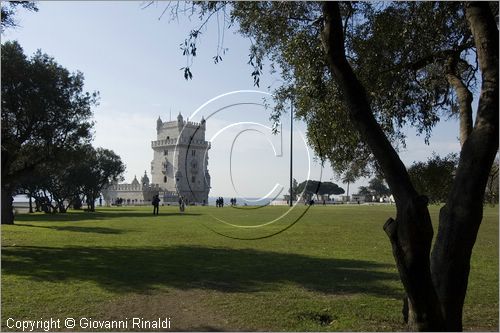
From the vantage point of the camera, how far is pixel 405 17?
35.0 ft

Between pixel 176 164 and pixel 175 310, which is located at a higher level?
pixel 176 164

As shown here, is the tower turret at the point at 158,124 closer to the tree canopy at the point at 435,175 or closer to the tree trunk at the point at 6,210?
the tree trunk at the point at 6,210

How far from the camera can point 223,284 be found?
12039 millimetres

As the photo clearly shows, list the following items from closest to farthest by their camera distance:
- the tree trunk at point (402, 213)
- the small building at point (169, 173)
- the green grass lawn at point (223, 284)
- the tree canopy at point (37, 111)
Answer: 1. the tree trunk at point (402, 213)
2. the green grass lawn at point (223, 284)
3. the tree canopy at point (37, 111)
4. the small building at point (169, 173)

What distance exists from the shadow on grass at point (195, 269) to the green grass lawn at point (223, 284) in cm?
3

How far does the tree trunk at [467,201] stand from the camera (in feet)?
22.1

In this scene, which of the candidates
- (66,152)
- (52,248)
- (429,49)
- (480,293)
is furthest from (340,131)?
(66,152)

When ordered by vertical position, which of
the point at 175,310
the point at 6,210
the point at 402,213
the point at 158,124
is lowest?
the point at 175,310

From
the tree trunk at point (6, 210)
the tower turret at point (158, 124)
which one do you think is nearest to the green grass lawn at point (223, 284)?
the tree trunk at point (6, 210)

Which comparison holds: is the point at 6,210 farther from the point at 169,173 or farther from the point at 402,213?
the point at 169,173

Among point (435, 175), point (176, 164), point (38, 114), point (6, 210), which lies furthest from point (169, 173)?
point (435, 175)

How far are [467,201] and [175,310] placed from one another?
5675mm

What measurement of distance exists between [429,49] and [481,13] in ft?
Result: 11.7

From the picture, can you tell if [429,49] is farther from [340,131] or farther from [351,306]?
[351,306]
